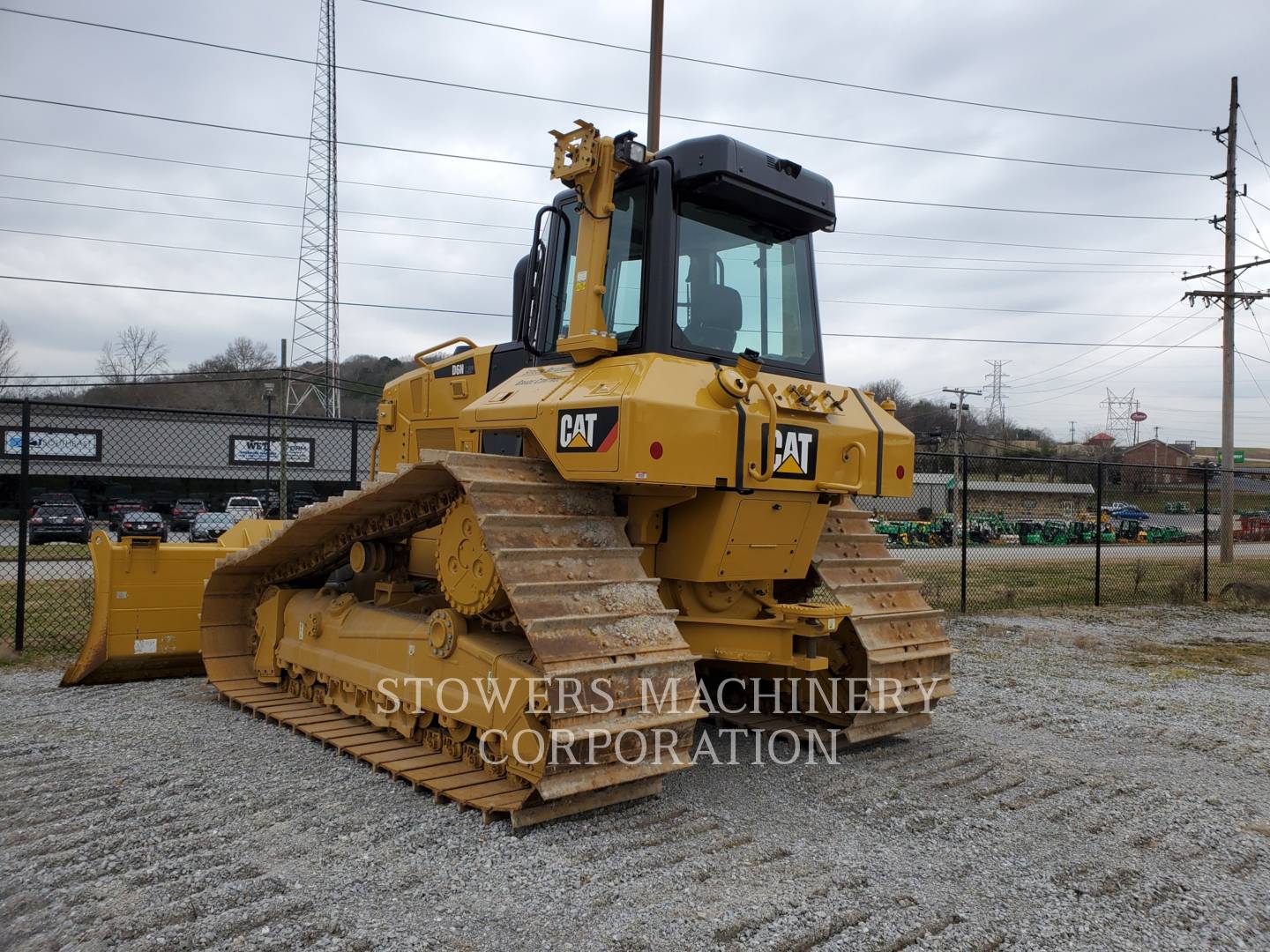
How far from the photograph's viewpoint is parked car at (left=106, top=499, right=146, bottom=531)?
18.6m

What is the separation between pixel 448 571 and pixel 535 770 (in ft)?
3.95

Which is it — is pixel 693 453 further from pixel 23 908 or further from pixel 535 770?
pixel 23 908

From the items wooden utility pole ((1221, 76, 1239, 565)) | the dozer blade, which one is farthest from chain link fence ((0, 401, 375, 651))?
wooden utility pole ((1221, 76, 1239, 565))

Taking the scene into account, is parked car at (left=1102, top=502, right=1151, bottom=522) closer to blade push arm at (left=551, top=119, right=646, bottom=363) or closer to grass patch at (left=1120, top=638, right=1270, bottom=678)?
grass patch at (left=1120, top=638, right=1270, bottom=678)

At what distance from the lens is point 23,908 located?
321 cm

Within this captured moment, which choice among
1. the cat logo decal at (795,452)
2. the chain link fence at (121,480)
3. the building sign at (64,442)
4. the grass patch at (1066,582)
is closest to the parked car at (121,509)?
the chain link fence at (121,480)

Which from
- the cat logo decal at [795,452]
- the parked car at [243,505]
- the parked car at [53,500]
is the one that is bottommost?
the parked car at [243,505]

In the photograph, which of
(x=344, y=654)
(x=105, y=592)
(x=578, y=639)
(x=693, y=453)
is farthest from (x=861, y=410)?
(x=105, y=592)

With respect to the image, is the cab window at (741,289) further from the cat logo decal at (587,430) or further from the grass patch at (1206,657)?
the grass patch at (1206,657)

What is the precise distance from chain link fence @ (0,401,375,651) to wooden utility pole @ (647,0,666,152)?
530 cm

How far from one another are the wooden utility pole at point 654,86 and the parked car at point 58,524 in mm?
12729

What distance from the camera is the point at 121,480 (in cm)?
2131

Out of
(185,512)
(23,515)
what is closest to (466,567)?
(23,515)

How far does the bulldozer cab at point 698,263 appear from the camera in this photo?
4.80m
